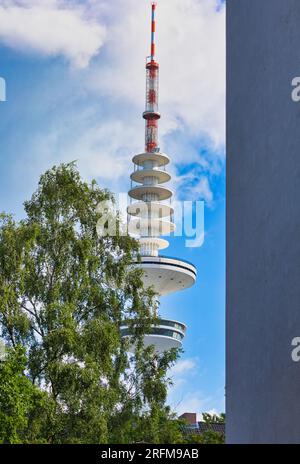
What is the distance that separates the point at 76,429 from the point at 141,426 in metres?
2.36

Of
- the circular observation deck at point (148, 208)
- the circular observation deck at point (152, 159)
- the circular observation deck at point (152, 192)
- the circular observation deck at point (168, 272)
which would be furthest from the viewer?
the circular observation deck at point (152, 192)

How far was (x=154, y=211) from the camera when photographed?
59.4m

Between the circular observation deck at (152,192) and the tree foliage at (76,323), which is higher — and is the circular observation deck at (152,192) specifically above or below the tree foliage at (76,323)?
above

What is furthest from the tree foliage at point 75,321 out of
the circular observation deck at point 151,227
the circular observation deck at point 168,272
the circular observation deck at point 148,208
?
the circular observation deck at point 148,208

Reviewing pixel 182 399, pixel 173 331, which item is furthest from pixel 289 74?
pixel 173 331

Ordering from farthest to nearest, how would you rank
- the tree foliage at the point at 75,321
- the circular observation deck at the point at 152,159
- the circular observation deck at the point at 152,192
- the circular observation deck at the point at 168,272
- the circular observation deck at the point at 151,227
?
the circular observation deck at the point at 152,192 < the circular observation deck at the point at 151,227 < the circular observation deck at the point at 152,159 < the circular observation deck at the point at 168,272 < the tree foliage at the point at 75,321

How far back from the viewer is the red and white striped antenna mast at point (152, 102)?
57.2 meters

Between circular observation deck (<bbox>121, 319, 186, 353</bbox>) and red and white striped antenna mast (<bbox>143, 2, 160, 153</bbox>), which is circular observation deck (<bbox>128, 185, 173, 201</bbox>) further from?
circular observation deck (<bbox>121, 319, 186, 353</bbox>)

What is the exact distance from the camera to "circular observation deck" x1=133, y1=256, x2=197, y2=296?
5647cm

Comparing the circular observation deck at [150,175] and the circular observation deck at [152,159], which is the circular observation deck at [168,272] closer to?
the circular observation deck at [150,175]

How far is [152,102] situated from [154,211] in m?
7.46

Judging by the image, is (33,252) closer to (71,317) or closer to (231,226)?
(71,317)

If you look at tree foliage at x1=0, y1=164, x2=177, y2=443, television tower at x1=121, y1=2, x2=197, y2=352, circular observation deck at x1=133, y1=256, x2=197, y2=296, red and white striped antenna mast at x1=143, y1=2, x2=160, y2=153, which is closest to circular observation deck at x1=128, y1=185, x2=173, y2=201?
television tower at x1=121, y1=2, x2=197, y2=352

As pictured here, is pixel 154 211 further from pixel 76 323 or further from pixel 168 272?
pixel 76 323
